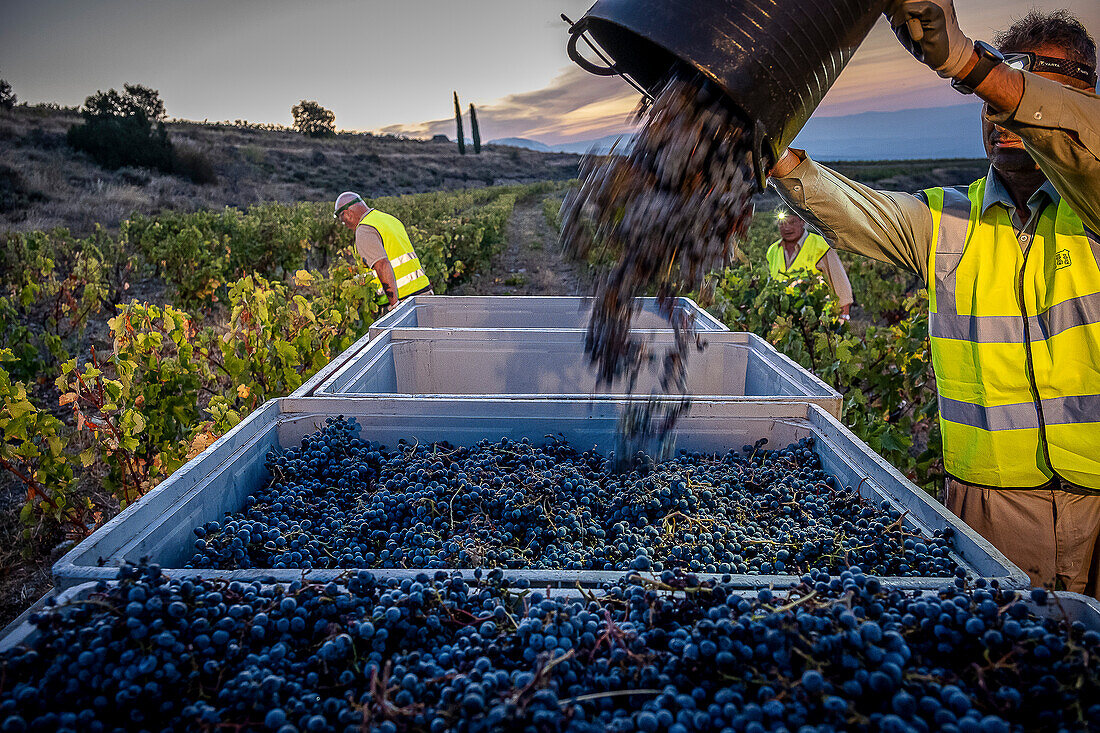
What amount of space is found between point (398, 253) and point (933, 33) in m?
4.81

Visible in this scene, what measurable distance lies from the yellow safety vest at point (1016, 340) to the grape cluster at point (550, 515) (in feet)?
1.89

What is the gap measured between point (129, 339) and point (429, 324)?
1860 millimetres

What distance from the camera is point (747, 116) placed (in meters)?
1.46

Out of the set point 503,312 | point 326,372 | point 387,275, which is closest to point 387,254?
point 387,275

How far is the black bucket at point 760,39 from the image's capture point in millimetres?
1312

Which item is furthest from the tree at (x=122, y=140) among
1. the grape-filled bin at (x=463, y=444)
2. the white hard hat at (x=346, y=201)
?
the grape-filled bin at (x=463, y=444)

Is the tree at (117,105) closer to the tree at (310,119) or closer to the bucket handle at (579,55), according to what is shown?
the tree at (310,119)

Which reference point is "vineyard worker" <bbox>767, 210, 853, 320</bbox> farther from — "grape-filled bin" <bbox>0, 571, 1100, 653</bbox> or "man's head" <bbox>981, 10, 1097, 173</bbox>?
"grape-filled bin" <bbox>0, 571, 1100, 653</bbox>

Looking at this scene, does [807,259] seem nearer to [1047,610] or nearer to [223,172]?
[1047,610]

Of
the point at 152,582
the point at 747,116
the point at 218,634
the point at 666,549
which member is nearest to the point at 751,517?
the point at 666,549

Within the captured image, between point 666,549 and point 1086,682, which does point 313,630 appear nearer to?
point 666,549

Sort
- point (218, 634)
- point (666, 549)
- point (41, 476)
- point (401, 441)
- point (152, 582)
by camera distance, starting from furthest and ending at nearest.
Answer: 1. point (41, 476)
2. point (401, 441)
3. point (666, 549)
4. point (152, 582)
5. point (218, 634)

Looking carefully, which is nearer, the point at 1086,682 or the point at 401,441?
the point at 1086,682

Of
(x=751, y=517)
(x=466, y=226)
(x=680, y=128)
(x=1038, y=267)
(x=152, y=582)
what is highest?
(x=466, y=226)
